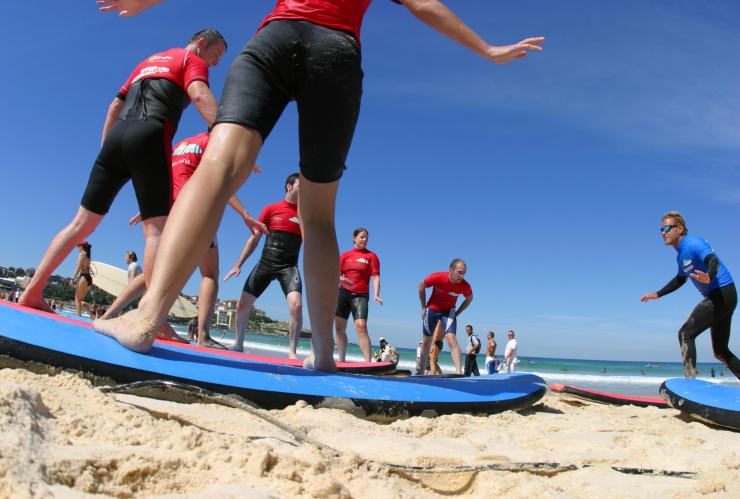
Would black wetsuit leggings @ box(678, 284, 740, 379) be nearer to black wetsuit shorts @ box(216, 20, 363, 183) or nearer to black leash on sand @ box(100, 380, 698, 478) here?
black leash on sand @ box(100, 380, 698, 478)

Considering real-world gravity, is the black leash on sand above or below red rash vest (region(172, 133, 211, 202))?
below

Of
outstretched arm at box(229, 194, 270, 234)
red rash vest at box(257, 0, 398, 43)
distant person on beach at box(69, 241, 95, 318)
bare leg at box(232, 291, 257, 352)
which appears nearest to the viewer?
red rash vest at box(257, 0, 398, 43)

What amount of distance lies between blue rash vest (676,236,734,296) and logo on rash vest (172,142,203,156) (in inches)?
192

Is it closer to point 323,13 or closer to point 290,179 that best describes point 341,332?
point 290,179

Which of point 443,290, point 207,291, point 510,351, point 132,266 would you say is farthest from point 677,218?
point 510,351

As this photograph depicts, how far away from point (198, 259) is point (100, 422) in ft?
2.63

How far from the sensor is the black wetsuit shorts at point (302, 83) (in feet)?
7.10

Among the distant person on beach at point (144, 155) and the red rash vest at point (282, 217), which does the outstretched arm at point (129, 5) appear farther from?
the red rash vest at point (282, 217)

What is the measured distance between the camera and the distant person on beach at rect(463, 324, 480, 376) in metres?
15.3

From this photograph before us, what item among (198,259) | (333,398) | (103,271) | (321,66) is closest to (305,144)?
(321,66)

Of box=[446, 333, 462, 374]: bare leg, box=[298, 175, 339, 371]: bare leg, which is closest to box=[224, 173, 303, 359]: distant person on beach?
box=[446, 333, 462, 374]: bare leg

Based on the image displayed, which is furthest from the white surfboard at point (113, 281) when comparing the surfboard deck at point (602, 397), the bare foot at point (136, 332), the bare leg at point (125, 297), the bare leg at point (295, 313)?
the bare foot at point (136, 332)

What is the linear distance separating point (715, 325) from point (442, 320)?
4213 millimetres

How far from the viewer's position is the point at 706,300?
17.9ft
